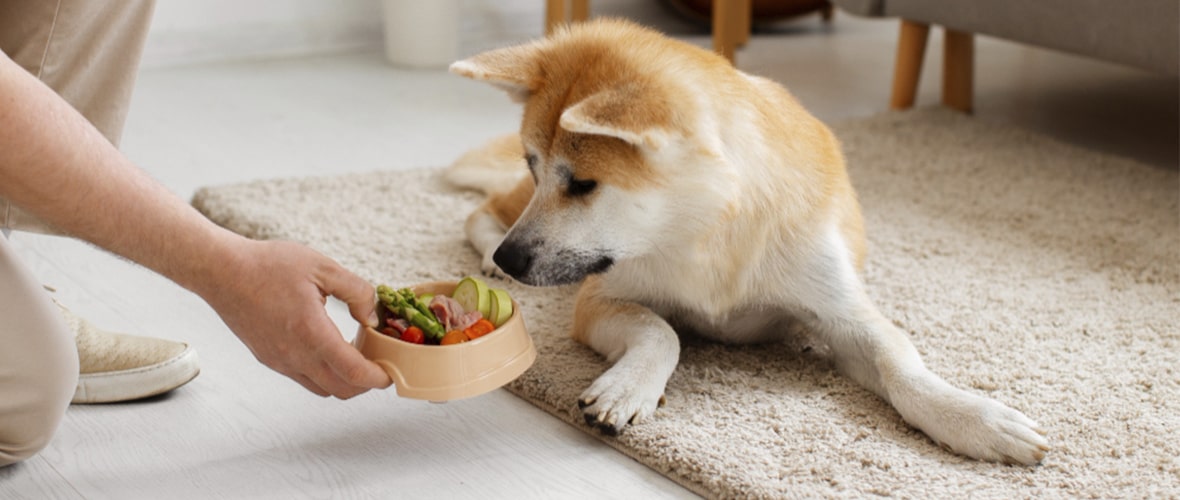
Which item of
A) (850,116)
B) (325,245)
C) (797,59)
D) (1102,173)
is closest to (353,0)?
(797,59)

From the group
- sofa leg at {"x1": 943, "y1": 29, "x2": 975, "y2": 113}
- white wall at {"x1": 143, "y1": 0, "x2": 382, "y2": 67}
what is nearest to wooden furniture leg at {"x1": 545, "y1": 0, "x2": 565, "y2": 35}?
white wall at {"x1": 143, "y1": 0, "x2": 382, "y2": 67}

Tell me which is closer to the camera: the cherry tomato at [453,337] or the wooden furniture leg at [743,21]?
the cherry tomato at [453,337]

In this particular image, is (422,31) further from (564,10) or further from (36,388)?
(36,388)

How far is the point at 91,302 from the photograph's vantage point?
6.08 feet

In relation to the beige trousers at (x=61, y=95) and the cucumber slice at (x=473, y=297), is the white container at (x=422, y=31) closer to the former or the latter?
the beige trousers at (x=61, y=95)

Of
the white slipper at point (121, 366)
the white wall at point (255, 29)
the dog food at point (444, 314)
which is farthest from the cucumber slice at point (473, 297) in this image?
the white wall at point (255, 29)

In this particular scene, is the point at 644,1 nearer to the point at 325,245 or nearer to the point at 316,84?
the point at 316,84

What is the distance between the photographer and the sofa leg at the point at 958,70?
314 cm

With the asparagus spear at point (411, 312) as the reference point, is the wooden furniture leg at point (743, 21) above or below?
below

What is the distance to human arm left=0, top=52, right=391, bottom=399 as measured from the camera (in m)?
1.06

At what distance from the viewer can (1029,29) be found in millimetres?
2707

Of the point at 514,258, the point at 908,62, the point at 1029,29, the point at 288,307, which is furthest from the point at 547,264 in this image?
the point at 908,62

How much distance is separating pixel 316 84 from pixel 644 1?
1.38 meters

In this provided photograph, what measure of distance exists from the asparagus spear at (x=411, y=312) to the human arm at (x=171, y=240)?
92mm
